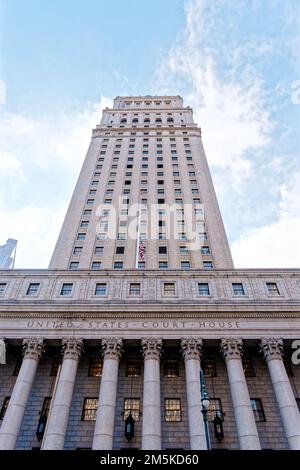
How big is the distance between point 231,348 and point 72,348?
12.5m

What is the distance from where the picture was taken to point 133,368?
29.3 meters

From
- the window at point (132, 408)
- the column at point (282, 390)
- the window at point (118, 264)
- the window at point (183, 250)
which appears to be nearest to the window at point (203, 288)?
the column at point (282, 390)

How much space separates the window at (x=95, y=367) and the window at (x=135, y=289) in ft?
21.1

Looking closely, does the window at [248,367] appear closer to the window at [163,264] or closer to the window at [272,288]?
the window at [272,288]

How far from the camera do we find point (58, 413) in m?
23.6

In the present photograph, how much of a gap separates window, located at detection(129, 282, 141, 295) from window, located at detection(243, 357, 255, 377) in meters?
10.8

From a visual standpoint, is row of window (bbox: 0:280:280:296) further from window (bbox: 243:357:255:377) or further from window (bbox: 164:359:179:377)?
window (bbox: 164:359:179:377)

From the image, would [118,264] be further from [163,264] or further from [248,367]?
[248,367]

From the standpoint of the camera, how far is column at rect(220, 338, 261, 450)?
74.0ft

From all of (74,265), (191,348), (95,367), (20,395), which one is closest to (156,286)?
(191,348)

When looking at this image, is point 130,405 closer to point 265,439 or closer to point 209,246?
point 265,439

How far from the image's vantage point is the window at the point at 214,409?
84.9ft

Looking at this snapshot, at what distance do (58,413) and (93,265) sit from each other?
2264 cm
